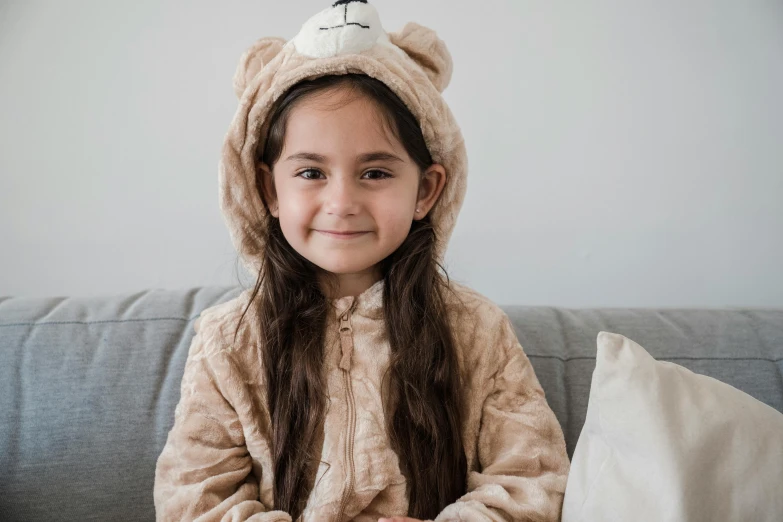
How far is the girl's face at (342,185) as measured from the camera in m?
0.95

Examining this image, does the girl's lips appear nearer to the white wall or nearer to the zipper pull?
the zipper pull

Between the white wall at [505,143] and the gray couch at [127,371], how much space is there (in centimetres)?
26

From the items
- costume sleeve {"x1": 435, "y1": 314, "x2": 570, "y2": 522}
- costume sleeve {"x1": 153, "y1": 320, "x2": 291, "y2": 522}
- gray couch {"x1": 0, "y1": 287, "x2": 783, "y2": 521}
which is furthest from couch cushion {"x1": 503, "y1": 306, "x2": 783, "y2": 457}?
costume sleeve {"x1": 153, "y1": 320, "x2": 291, "y2": 522}

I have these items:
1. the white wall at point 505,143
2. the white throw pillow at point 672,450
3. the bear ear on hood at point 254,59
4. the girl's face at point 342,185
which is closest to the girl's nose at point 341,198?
the girl's face at point 342,185

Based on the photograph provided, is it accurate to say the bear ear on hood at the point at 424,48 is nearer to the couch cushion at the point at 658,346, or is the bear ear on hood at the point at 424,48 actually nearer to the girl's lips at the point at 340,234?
the girl's lips at the point at 340,234

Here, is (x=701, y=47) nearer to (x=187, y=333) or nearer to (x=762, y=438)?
(x=762, y=438)

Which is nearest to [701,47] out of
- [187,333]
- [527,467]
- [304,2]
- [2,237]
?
[304,2]

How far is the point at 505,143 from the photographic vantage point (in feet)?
5.01

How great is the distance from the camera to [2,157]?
61.1 inches

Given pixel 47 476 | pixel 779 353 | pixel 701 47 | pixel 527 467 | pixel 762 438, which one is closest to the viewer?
pixel 762 438

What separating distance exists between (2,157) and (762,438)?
162 cm

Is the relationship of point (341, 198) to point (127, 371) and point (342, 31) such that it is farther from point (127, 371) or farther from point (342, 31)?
point (127, 371)

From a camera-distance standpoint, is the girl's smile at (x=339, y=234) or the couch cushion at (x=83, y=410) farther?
the couch cushion at (x=83, y=410)

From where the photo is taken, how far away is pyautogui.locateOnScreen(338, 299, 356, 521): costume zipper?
97 cm
